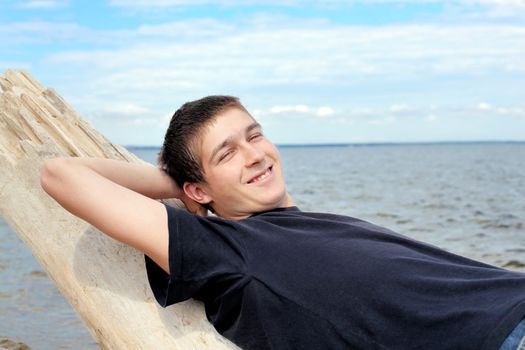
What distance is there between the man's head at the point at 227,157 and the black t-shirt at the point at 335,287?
326 mm

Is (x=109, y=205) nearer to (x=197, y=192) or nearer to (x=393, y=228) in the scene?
(x=197, y=192)

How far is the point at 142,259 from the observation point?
10.2ft

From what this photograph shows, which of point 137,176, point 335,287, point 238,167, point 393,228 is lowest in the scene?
point 393,228

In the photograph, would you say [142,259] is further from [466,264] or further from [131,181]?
[466,264]

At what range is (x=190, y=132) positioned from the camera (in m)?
3.08

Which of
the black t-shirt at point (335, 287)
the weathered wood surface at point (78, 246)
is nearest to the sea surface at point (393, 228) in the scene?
the weathered wood surface at point (78, 246)

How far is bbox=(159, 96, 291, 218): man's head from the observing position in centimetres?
A: 303

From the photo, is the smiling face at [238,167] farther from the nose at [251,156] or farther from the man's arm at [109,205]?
the man's arm at [109,205]

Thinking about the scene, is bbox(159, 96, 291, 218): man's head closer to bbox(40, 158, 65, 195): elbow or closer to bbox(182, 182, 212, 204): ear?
bbox(182, 182, 212, 204): ear

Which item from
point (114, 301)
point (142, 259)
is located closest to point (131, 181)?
point (142, 259)

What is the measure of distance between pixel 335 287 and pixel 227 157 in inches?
33.2

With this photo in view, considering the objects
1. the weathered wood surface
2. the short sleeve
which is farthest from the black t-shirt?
the weathered wood surface

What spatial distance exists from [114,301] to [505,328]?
1666mm

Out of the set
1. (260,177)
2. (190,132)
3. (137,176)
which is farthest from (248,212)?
(137,176)
